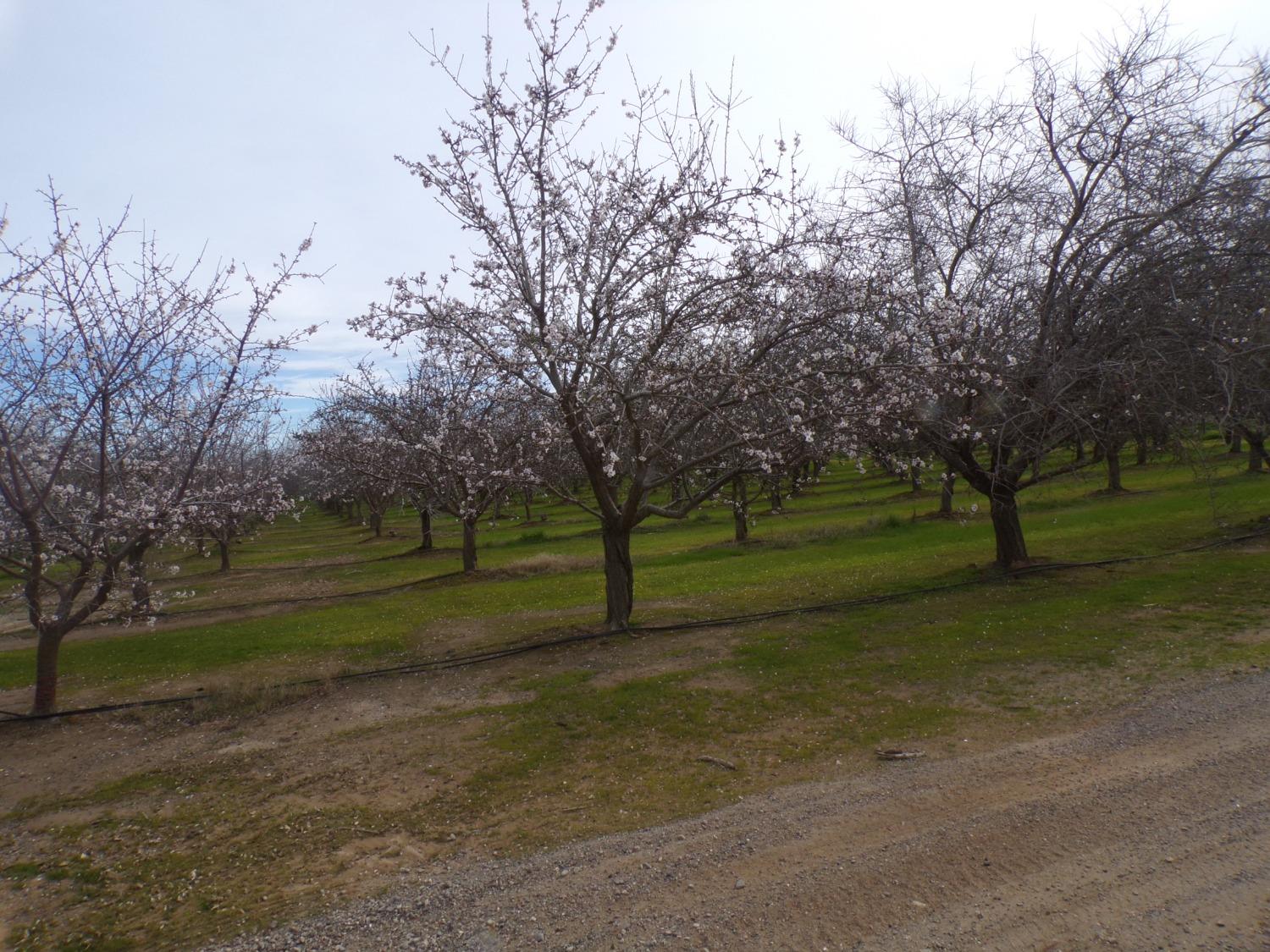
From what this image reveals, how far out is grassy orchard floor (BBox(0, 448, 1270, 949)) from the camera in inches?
211

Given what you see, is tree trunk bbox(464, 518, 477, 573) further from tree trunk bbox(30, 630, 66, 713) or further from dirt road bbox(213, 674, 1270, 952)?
dirt road bbox(213, 674, 1270, 952)

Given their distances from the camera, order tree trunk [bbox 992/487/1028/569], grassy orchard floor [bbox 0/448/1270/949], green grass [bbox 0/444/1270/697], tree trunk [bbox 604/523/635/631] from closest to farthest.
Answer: grassy orchard floor [bbox 0/448/1270/949] → tree trunk [bbox 604/523/635/631] → green grass [bbox 0/444/1270/697] → tree trunk [bbox 992/487/1028/569]

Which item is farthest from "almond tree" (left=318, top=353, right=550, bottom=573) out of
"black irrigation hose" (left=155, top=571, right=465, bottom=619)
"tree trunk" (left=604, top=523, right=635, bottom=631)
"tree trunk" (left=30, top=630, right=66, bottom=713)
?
"black irrigation hose" (left=155, top=571, right=465, bottom=619)

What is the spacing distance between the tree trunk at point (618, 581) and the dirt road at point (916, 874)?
6130 millimetres

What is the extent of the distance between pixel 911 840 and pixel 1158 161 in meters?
10.4

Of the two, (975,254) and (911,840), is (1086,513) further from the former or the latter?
(911,840)

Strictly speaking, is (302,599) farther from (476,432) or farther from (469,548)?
(476,432)

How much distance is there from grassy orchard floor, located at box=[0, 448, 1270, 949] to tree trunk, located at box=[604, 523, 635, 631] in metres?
0.48

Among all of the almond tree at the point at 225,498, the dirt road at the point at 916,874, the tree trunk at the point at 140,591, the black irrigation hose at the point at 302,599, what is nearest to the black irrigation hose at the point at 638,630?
the tree trunk at the point at 140,591

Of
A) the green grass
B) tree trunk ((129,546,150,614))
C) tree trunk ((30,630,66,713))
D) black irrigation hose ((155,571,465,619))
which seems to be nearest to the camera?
tree trunk ((30,630,66,713))

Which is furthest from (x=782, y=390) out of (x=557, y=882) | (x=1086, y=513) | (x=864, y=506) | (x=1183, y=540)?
(x=864, y=506)

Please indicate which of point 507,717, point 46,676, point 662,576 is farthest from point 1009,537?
point 46,676

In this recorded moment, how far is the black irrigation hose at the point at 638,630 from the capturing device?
965cm

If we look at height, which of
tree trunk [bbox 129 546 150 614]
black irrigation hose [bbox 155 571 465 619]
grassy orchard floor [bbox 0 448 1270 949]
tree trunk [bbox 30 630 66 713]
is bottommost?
black irrigation hose [bbox 155 571 465 619]
